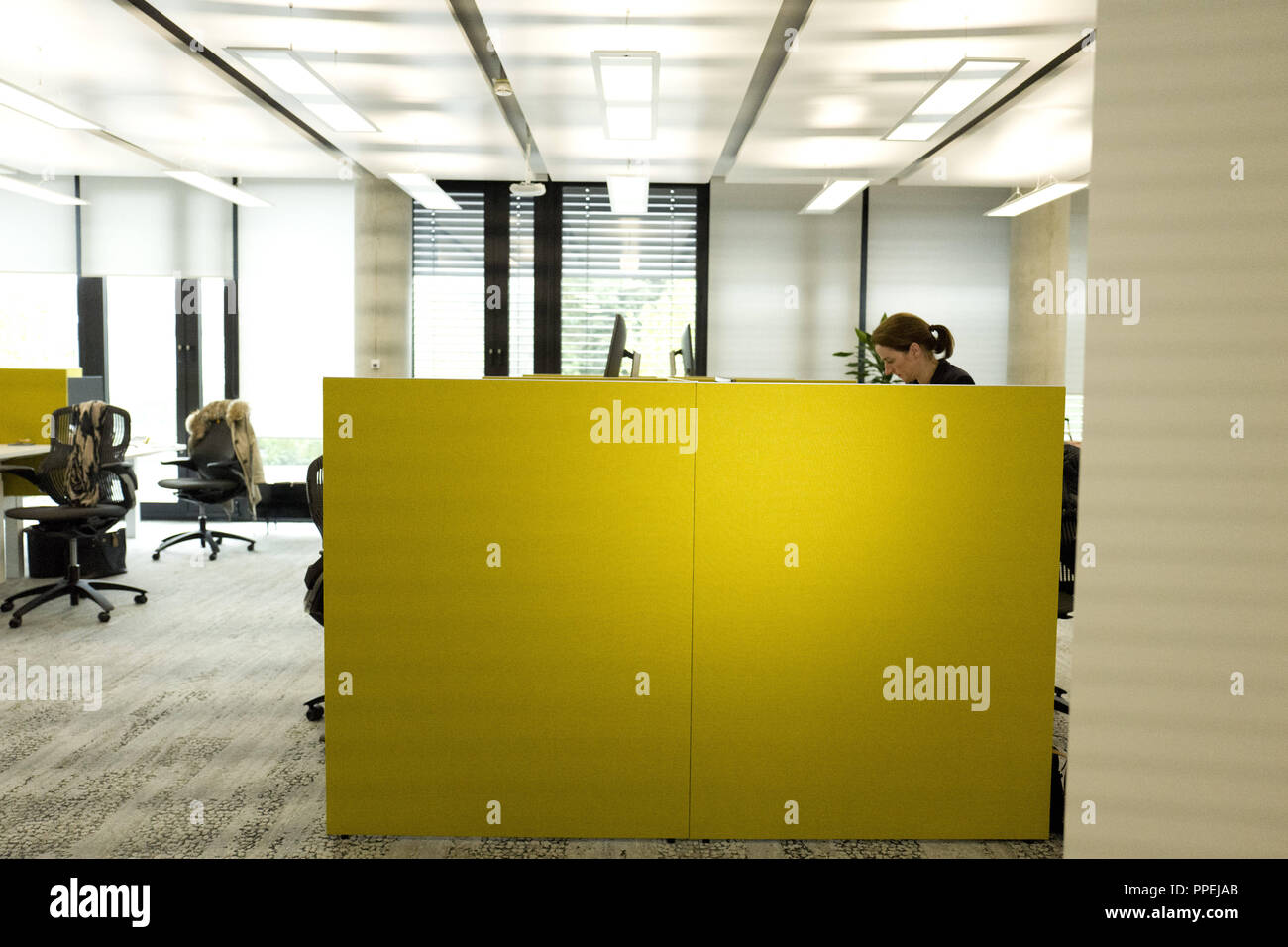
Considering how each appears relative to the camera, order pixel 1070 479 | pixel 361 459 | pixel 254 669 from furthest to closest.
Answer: pixel 254 669 < pixel 1070 479 < pixel 361 459

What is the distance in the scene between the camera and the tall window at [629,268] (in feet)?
25.1

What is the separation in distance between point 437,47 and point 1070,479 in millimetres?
3649

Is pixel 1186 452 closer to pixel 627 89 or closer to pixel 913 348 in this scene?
pixel 913 348

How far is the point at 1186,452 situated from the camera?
194cm

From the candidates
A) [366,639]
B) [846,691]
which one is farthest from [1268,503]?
[366,639]

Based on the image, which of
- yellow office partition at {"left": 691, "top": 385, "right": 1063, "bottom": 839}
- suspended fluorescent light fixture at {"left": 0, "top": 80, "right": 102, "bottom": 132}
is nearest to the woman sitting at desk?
yellow office partition at {"left": 691, "top": 385, "right": 1063, "bottom": 839}

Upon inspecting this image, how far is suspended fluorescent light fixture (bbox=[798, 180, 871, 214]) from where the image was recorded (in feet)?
→ 19.6

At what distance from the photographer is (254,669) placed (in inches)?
156

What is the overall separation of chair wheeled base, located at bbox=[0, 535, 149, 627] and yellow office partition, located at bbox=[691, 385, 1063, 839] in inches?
151

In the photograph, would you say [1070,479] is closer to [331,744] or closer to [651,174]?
[331,744]

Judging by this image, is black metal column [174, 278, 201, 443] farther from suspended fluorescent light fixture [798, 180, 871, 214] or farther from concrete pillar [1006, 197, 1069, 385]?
concrete pillar [1006, 197, 1069, 385]

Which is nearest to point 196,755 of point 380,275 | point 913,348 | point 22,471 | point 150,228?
point 913,348

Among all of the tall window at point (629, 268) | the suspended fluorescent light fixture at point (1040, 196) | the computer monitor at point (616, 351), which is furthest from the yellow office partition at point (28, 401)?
the suspended fluorescent light fixture at point (1040, 196)

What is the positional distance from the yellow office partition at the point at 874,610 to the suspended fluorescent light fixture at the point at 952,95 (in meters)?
2.26
